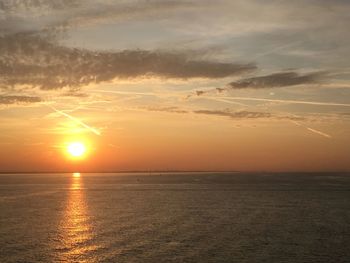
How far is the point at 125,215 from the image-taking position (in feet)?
254

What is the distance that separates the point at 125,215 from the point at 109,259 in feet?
118

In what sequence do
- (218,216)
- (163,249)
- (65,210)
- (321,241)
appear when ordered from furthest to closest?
1. (65,210)
2. (218,216)
3. (321,241)
4. (163,249)

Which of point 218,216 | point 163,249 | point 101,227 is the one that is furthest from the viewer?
point 218,216

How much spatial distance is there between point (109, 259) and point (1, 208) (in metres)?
56.3

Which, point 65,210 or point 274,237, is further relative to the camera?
point 65,210

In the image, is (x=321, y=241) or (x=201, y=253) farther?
(x=321, y=241)

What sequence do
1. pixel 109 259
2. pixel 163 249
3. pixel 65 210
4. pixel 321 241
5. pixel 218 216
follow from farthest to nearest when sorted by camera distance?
pixel 65 210, pixel 218 216, pixel 321 241, pixel 163 249, pixel 109 259

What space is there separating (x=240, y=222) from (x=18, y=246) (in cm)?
3195

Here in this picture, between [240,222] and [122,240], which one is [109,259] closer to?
[122,240]

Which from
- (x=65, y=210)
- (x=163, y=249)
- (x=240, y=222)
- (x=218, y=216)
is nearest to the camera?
(x=163, y=249)

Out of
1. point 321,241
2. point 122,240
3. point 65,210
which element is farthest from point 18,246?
point 65,210

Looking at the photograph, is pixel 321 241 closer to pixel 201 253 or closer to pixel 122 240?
pixel 201 253

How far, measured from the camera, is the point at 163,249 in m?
45.8

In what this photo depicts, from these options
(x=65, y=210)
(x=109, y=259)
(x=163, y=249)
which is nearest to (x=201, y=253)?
(x=163, y=249)
